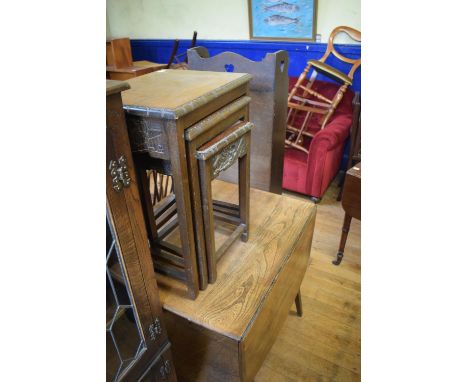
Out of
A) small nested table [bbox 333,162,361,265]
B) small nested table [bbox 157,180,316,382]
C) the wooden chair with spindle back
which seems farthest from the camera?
the wooden chair with spindle back

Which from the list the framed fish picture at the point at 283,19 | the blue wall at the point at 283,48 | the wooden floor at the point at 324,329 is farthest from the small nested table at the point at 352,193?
the framed fish picture at the point at 283,19

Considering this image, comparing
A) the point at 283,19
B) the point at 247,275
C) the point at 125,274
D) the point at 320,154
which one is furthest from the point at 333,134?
the point at 125,274

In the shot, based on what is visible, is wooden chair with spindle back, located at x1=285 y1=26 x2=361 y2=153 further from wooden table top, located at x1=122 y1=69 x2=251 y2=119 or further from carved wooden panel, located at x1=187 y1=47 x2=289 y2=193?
wooden table top, located at x1=122 y1=69 x2=251 y2=119

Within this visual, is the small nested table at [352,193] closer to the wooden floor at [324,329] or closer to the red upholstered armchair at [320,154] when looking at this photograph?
the wooden floor at [324,329]

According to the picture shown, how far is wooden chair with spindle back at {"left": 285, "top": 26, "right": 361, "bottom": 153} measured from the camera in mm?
2525

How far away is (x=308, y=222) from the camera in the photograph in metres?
1.20

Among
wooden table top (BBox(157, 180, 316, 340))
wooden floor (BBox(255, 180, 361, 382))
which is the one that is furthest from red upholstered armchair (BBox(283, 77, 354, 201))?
wooden table top (BBox(157, 180, 316, 340))

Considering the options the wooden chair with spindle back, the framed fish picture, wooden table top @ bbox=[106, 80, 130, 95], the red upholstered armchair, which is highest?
the framed fish picture

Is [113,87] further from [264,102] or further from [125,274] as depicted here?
[264,102]

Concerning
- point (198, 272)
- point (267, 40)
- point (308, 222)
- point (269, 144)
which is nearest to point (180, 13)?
point (267, 40)

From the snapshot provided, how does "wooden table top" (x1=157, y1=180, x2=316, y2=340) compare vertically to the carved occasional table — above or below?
below

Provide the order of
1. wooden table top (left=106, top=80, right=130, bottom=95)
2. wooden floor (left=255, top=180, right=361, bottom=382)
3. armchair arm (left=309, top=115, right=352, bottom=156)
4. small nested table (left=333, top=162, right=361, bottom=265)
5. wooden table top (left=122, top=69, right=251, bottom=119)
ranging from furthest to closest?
armchair arm (left=309, top=115, right=352, bottom=156) → small nested table (left=333, top=162, right=361, bottom=265) → wooden floor (left=255, top=180, right=361, bottom=382) → wooden table top (left=122, top=69, right=251, bottom=119) → wooden table top (left=106, top=80, right=130, bottom=95)
